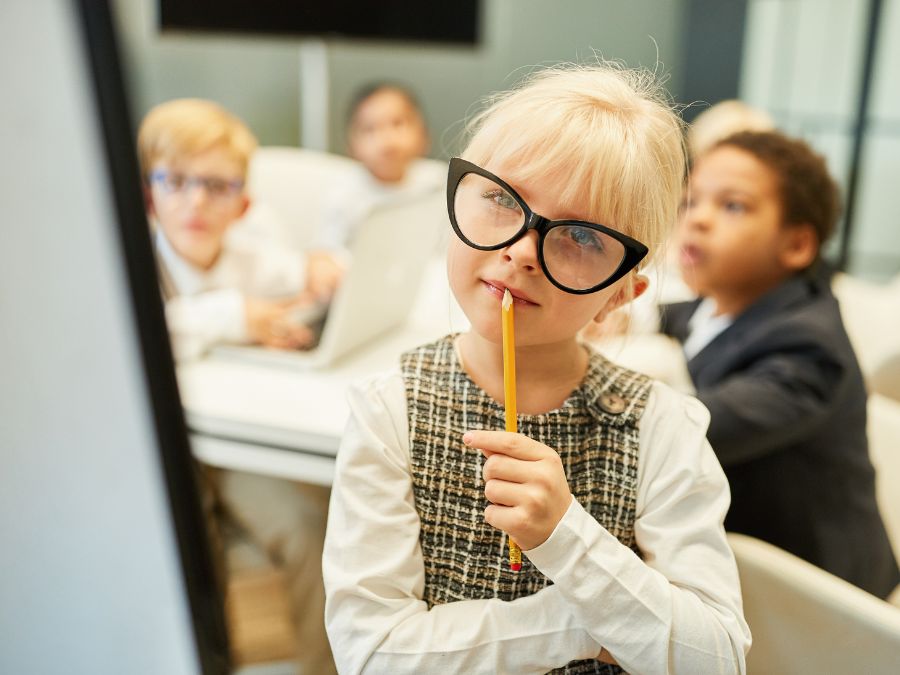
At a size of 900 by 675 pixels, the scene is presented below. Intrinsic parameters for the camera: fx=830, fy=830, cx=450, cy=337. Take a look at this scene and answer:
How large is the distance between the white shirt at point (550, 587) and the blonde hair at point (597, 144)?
21cm

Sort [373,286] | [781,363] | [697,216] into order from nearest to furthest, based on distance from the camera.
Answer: [781,363] < [697,216] < [373,286]

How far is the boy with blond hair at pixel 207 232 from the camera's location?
1.43 metres

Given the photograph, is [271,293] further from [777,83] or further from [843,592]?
[777,83]

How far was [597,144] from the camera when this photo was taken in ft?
2.19

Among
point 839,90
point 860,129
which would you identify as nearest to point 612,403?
point 860,129

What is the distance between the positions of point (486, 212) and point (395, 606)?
0.34 meters

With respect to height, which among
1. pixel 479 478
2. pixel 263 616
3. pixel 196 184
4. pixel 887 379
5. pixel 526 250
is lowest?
pixel 263 616

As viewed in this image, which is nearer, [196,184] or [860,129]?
[196,184]

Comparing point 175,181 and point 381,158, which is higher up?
point 175,181

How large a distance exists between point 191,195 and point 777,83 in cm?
372

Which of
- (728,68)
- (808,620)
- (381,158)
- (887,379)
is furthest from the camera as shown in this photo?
(728,68)

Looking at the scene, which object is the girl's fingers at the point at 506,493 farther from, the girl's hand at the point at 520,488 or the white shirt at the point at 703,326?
the white shirt at the point at 703,326

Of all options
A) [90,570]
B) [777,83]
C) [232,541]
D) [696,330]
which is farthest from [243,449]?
[777,83]

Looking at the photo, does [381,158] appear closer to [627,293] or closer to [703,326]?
[703,326]
